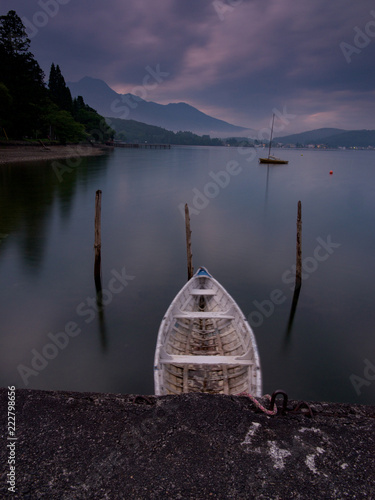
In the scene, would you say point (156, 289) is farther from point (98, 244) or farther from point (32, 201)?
point (32, 201)

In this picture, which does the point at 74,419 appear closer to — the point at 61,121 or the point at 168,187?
the point at 168,187

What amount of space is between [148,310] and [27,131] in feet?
226

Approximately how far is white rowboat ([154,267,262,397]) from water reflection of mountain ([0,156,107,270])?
1022cm

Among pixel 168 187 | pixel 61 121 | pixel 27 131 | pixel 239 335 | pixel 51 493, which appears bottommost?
pixel 239 335

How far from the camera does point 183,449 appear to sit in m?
3.79

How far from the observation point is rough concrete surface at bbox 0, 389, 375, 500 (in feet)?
11.0

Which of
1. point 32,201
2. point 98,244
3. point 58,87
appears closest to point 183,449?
point 98,244

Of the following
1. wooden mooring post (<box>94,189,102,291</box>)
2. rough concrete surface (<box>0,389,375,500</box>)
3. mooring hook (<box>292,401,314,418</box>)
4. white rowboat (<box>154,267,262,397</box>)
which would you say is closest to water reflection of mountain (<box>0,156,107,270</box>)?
wooden mooring post (<box>94,189,102,291</box>)

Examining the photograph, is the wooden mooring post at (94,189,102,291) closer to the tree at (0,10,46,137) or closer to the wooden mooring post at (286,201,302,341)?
the wooden mooring post at (286,201,302,341)

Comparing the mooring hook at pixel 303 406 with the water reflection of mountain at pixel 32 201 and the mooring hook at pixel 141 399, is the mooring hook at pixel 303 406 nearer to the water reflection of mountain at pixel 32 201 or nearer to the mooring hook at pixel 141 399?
the mooring hook at pixel 141 399

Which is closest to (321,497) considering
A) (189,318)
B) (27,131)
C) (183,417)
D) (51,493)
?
(183,417)

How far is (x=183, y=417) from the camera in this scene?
425 centimetres

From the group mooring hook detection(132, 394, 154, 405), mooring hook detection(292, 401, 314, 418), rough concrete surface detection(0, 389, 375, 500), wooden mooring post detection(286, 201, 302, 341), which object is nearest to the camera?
rough concrete surface detection(0, 389, 375, 500)

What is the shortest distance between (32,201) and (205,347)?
28.9m
